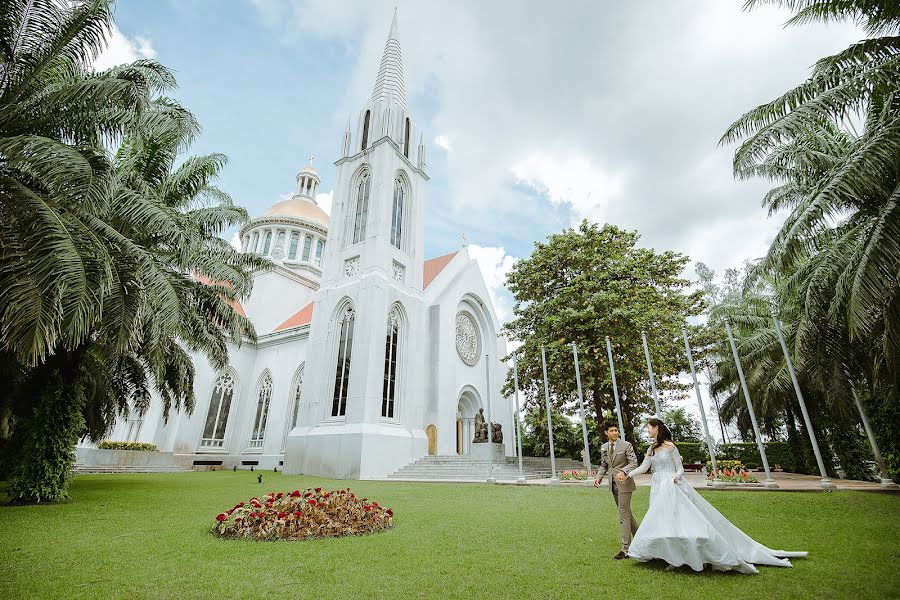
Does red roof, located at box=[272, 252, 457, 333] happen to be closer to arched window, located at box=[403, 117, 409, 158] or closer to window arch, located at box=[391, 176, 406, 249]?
window arch, located at box=[391, 176, 406, 249]

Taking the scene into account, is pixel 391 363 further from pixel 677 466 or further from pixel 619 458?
pixel 677 466

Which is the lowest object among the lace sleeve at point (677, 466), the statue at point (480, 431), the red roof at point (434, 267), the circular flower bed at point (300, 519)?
the circular flower bed at point (300, 519)

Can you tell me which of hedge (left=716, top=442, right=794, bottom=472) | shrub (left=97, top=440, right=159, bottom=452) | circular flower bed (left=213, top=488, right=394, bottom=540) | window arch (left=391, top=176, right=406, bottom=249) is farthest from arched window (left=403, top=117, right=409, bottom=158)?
hedge (left=716, top=442, right=794, bottom=472)

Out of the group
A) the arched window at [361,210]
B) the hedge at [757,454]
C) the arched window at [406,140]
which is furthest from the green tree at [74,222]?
the hedge at [757,454]

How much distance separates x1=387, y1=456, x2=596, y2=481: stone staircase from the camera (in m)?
17.1

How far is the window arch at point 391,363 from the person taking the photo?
19.8 meters

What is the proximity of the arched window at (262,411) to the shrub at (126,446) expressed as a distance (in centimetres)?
536

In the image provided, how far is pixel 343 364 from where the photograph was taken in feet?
66.5

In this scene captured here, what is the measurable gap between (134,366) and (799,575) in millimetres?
17104

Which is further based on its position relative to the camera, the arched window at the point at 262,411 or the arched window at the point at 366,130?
the arched window at the point at 262,411

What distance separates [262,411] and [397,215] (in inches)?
579

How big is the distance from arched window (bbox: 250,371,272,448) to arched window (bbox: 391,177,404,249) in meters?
12.1

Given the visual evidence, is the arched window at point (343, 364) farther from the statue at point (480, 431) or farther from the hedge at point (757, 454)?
the hedge at point (757, 454)

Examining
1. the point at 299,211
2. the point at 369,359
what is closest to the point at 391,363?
the point at 369,359
